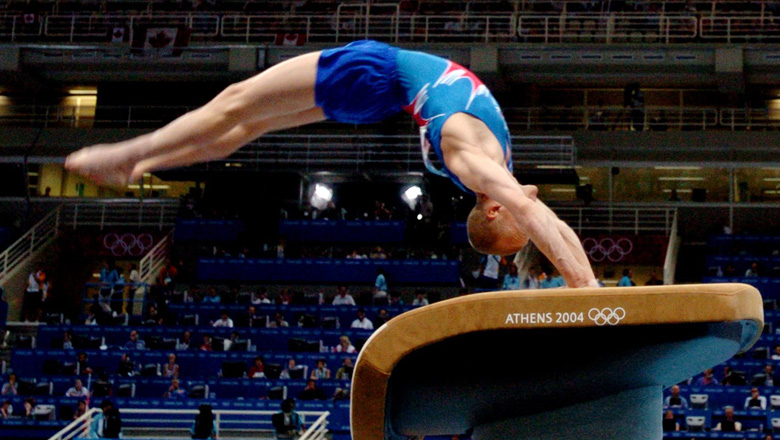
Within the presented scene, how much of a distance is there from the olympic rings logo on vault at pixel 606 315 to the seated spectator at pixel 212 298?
14960 mm

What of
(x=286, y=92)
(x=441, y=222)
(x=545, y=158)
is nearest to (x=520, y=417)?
(x=286, y=92)

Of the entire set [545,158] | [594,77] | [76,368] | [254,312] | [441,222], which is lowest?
[76,368]

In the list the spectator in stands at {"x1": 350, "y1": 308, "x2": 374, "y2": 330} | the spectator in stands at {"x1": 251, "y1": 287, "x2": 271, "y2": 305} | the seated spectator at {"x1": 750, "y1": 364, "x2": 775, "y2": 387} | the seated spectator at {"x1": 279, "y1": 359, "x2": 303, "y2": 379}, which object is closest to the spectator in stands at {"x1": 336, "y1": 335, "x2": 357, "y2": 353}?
the seated spectator at {"x1": 279, "y1": 359, "x2": 303, "y2": 379}

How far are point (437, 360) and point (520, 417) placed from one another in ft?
1.03

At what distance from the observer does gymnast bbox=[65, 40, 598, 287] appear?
9.81 ft

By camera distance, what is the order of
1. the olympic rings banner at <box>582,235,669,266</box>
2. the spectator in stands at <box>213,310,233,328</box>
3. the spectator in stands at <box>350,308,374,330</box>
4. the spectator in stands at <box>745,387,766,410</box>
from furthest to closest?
the olympic rings banner at <box>582,235,669,266</box>, the spectator in stands at <box>213,310,233,328</box>, the spectator in stands at <box>350,308,374,330</box>, the spectator in stands at <box>745,387,766,410</box>

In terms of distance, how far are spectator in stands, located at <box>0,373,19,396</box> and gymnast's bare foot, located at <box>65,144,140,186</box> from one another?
12.2 metres

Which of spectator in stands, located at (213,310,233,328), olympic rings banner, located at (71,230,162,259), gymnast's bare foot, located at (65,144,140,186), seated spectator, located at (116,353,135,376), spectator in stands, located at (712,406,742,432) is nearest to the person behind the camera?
gymnast's bare foot, located at (65,144,140,186)

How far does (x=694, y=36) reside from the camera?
1914 centimetres

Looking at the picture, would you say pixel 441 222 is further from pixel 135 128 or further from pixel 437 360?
pixel 437 360

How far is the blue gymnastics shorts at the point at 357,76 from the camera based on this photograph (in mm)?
3248

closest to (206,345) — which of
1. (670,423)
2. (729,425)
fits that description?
(670,423)

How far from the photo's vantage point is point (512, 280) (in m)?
16.0

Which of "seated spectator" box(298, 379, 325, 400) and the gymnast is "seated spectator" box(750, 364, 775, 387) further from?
the gymnast
